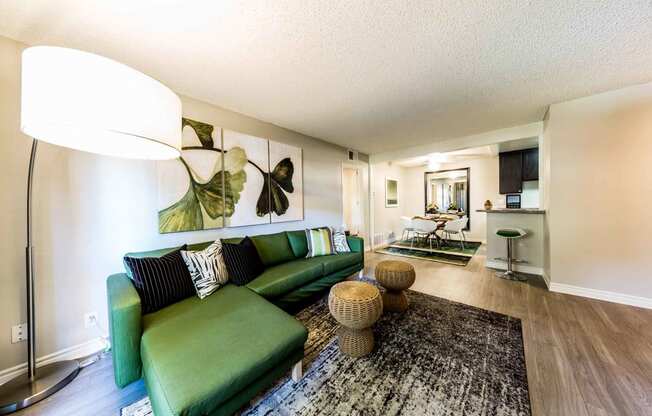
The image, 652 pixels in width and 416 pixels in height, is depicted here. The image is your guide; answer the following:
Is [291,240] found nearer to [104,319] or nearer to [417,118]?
[104,319]

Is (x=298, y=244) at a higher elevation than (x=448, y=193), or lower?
lower

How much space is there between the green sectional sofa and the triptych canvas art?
0.61 metres

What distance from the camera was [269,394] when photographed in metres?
1.35

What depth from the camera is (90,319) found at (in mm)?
1803

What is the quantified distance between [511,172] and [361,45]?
4.69 metres

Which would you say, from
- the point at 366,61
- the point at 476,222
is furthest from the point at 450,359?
the point at 476,222

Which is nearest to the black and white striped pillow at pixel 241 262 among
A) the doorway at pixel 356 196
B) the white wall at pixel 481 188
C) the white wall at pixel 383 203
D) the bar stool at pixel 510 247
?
the doorway at pixel 356 196

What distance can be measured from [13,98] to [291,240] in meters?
2.65

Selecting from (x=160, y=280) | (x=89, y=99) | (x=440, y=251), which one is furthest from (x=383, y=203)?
(x=89, y=99)

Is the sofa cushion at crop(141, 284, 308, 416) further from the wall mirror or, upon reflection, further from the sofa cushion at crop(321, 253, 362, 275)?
the wall mirror

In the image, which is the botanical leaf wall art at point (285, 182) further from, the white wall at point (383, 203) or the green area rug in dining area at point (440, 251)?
the green area rug in dining area at point (440, 251)

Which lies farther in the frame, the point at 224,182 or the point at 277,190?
the point at 277,190

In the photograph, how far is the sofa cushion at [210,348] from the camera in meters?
0.96

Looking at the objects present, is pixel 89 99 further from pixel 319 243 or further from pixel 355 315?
pixel 319 243
